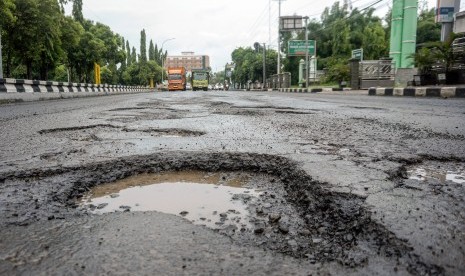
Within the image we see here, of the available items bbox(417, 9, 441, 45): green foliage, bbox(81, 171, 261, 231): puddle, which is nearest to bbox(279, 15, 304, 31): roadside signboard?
bbox(417, 9, 441, 45): green foliage

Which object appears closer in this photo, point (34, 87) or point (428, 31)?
point (34, 87)

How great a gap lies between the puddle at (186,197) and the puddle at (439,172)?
810mm

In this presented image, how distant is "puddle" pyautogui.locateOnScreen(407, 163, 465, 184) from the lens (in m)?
1.74

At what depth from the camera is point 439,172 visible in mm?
1874

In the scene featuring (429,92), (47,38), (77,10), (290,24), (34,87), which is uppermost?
(290,24)

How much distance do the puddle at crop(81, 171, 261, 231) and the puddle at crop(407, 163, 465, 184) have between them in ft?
2.66

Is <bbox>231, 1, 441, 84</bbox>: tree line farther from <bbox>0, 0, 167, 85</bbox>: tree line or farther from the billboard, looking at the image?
<bbox>0, 0, 167, 85</bbox>: tree line

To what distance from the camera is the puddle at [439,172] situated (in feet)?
5.70

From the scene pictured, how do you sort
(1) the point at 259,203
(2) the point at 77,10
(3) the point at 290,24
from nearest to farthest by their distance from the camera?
(1) the point at 259,203
(2) the point at 77,10
(3) the point at 290,24

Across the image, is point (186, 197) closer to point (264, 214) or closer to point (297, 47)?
point (264, 214)

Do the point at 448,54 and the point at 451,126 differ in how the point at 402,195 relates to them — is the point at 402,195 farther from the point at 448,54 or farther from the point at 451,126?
the point at 448,54

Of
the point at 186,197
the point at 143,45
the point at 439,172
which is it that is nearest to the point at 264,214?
the point at 186,197

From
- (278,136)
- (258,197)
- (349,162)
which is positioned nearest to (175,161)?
(258,197)

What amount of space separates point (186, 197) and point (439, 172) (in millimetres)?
1266
